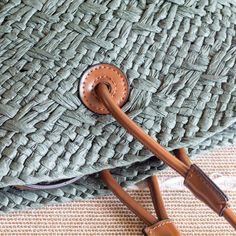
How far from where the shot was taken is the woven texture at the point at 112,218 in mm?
695

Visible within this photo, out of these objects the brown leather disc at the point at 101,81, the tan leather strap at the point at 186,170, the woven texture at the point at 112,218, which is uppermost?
the brown leather disc at the point at 101,81

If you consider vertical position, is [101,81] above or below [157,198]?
above

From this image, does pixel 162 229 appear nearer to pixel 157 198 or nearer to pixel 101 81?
pixel 157 198

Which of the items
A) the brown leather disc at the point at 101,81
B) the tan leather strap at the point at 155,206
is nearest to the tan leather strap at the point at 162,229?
the tan leather strap at the point at 155,206

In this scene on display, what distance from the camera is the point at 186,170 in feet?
2.09

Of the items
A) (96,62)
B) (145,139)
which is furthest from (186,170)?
(96,62)

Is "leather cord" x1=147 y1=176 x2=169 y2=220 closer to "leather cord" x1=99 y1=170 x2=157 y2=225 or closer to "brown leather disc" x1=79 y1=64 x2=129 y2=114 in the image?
"leather cord" x1=99 y1=170 x2=157 y2=225

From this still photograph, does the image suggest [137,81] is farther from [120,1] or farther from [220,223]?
[220,223]

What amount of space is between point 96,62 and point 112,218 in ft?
0.65

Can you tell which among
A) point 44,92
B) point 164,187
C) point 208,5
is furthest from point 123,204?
point 208,5

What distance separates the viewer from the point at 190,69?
2.32 ft

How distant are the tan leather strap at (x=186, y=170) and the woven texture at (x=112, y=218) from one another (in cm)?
9

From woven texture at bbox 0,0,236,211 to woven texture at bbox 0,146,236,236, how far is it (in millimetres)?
17

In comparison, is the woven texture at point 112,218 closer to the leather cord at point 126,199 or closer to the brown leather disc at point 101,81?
the leather cord at point 126,199
